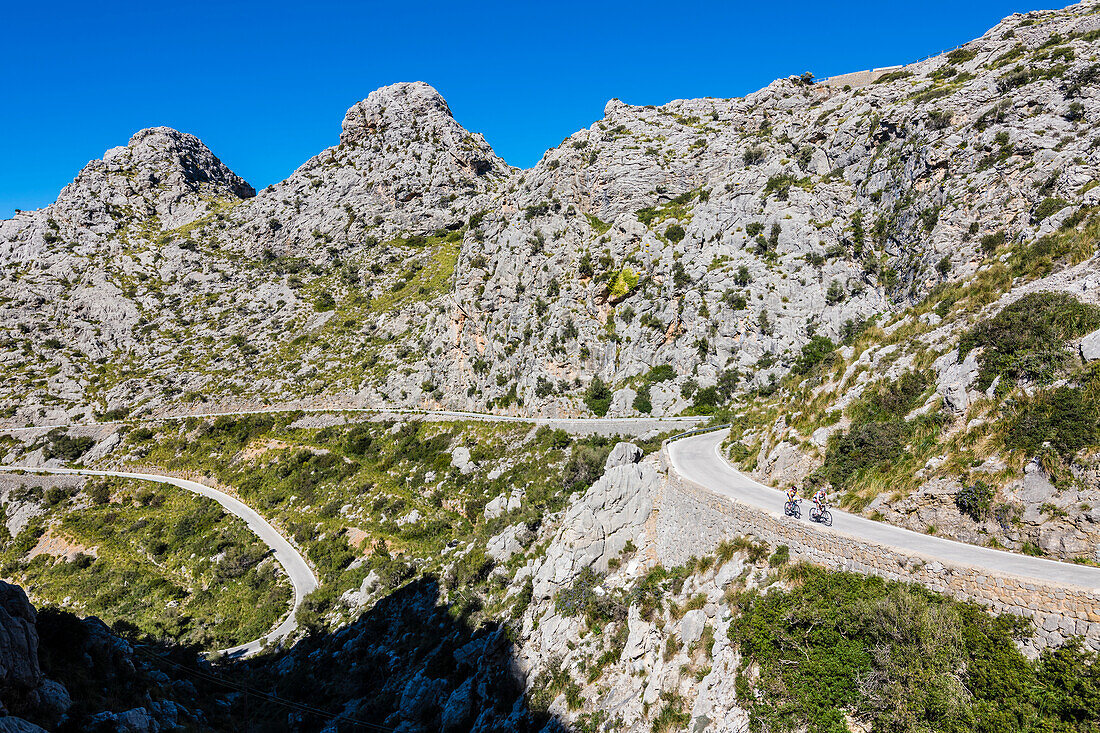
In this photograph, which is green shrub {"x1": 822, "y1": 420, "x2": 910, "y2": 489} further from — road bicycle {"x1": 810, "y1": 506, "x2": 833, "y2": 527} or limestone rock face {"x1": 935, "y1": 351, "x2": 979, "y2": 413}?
road bicycle {"x1": 810, "y1": 506, "x2": 833, "y2": 527}

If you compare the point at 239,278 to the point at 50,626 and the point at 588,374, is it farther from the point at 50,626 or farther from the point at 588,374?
the point at 50,626

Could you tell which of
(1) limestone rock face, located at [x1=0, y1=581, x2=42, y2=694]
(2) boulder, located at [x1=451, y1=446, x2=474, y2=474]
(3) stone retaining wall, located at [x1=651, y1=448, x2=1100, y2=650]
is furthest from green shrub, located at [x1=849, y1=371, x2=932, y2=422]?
(2) boulder, located at [x1=451, y1=446, x2=474, y2=474]

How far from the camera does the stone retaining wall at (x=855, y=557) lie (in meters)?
9.07

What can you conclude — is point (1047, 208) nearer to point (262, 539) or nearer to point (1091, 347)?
point (1091, 347)

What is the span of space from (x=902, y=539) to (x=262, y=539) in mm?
51208

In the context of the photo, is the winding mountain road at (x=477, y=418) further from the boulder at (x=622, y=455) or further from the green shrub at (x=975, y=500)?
the green shrub at (x=975, y=500)

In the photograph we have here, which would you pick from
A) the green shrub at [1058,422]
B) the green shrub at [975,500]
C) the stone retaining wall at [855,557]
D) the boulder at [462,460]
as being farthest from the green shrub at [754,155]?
the green shrub at [975,500]

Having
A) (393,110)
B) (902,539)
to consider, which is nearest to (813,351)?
(902,539)

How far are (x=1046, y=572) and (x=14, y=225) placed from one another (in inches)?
6447

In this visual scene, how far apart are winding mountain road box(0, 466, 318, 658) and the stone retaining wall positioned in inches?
1195

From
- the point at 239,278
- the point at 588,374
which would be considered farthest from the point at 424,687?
the point at 239,278

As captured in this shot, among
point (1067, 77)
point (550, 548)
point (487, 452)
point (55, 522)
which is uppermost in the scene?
point (1067, 77)

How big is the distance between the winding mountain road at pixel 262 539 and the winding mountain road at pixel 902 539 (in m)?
32.2

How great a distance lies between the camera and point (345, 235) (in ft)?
334
